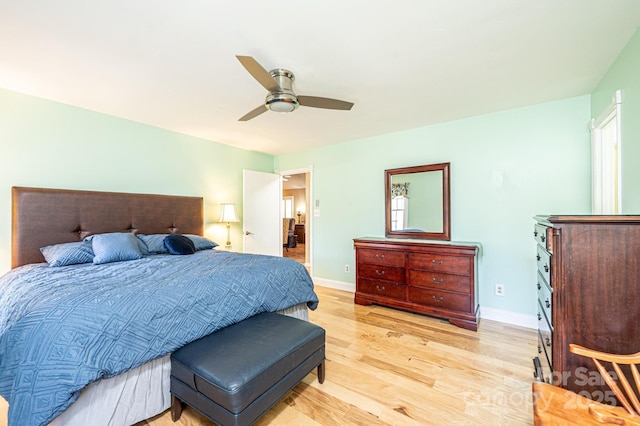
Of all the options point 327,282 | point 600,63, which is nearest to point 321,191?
point 327,282

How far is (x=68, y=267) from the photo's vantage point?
2.22 meters

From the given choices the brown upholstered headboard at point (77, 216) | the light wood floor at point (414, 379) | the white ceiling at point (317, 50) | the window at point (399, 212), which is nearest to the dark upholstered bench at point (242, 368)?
the light wood floor at point (414, 379)

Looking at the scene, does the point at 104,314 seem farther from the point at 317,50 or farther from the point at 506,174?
the point at 506,174

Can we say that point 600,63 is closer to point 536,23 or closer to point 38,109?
point 536,23

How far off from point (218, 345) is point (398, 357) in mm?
1513

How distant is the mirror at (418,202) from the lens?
3340 millimetres

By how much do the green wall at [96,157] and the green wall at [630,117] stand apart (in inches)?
174

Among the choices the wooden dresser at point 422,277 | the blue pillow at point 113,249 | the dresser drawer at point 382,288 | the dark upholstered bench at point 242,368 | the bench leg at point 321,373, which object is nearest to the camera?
the dark upholstered bench at point 242,368

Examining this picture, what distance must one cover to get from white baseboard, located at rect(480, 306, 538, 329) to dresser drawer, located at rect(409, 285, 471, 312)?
498mm

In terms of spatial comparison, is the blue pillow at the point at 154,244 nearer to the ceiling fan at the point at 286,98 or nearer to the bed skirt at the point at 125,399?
the bed skirt at the point at 125,399

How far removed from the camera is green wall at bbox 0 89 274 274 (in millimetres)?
2471

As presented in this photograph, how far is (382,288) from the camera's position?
3371 mm

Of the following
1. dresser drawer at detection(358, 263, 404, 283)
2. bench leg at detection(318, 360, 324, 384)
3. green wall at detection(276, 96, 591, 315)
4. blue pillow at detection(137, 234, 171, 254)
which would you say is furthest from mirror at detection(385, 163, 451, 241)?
blue pillow at detection(137, 234, 171, 254)

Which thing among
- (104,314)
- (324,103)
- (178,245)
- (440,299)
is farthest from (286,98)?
(440,299)
